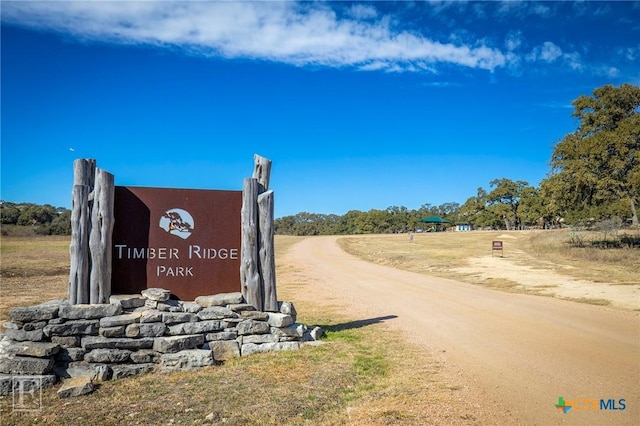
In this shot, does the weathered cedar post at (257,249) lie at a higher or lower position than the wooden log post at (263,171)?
lower

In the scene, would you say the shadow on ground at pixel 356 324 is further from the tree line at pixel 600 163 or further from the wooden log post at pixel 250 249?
the tree line at pixel 600 163

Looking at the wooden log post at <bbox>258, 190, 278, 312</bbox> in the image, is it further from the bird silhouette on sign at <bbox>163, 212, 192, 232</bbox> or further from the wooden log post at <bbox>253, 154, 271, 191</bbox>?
the bird silhouette on sign at <bbox>163, 212, 192, 232</bbox>

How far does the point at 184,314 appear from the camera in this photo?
22.0ft

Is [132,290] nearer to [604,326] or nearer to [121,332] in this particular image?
[121,332]

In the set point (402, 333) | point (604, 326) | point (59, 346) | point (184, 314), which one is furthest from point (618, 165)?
point (59, 346)

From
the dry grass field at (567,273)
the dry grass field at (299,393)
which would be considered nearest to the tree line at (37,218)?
the dry grass field at (567,273)

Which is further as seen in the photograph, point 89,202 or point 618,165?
point 618,165

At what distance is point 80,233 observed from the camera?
6.73 m

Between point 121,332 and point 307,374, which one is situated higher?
point 121,332

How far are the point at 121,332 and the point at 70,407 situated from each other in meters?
1.40

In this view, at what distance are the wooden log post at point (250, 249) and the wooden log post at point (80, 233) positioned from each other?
245 centimetres

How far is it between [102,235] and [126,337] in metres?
1.69

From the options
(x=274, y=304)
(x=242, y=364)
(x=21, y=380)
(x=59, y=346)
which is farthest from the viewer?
(x=274, y=304)

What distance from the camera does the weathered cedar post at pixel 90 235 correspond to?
21.8 ft
